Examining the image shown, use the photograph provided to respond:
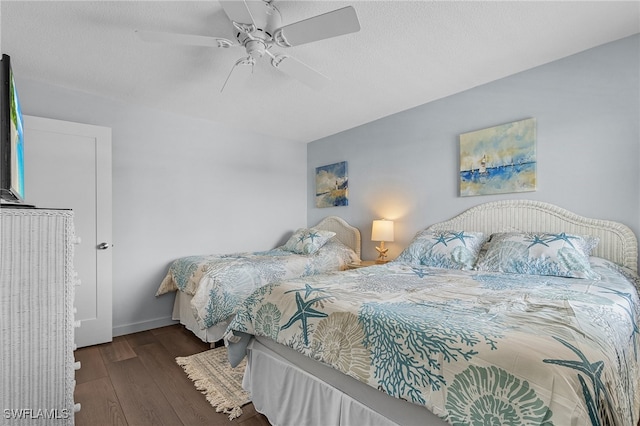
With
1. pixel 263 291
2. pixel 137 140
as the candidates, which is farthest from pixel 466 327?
pixel 137 140

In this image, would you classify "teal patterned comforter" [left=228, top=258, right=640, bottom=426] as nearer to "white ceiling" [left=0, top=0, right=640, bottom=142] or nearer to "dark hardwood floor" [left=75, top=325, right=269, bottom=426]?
"dark hardwood floor" [left=75, top=325, right=269, bottom=426]

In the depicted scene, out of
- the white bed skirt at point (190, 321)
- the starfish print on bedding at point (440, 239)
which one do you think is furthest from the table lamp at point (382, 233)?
the white bed skirt at point (190, 321)

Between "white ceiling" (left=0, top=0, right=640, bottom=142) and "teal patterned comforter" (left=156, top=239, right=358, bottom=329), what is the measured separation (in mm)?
1648

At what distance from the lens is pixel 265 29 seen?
1927 millimetres

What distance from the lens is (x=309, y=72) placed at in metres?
2.23

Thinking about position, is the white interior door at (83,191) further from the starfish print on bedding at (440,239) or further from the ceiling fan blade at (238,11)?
the starfish print on bedding at (440,239)

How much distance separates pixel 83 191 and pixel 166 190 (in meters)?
0.77

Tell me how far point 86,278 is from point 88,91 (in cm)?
176

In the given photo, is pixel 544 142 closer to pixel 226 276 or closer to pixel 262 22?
pixel 262 22

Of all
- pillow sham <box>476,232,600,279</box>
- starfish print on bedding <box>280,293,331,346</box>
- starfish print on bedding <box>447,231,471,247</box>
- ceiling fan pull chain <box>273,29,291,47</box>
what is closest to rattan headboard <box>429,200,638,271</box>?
pillow sham <box>476,232,600,279</box>

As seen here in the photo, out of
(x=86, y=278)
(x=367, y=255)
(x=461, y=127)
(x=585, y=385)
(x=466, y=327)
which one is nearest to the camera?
(x=585, y=385)

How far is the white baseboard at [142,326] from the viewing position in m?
3.18

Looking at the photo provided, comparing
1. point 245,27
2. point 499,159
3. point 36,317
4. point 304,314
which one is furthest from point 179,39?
point 499,159

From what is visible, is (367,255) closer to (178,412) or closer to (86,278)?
(178,412)
